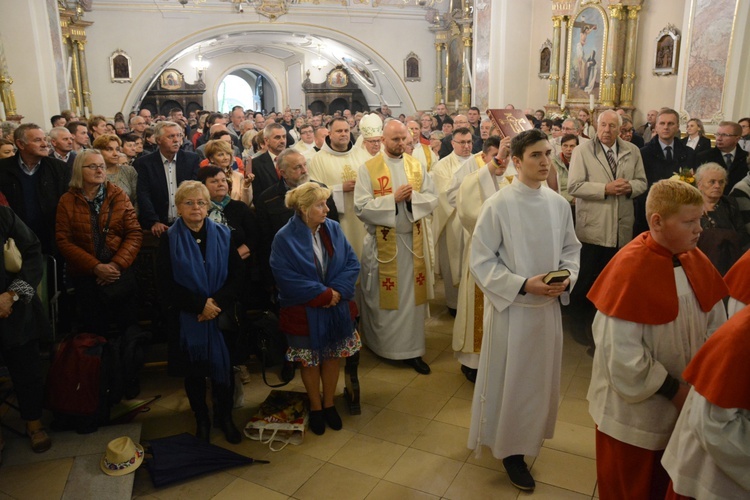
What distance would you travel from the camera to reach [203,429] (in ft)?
12.0

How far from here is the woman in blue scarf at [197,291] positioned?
3.50 meters

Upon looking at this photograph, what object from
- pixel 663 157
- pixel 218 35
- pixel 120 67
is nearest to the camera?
pixel 663 157

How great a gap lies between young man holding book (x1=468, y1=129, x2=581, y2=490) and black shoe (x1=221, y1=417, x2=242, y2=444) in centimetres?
153

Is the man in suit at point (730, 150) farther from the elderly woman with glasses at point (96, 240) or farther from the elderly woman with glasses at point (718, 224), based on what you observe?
the elderly woman with glasses at point (96, 240)

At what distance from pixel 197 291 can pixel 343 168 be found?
7.10 ft

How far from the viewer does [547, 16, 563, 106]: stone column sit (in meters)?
12.4

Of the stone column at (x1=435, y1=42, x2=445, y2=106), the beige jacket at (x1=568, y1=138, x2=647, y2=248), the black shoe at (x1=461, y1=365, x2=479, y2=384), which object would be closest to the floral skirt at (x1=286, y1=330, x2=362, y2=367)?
the black shoe at (x1=461, y1=365, x2=479, y2=384)

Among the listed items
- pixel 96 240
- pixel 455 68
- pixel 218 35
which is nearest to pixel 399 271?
pixel 96 240

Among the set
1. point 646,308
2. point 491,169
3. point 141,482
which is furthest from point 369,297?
point 646,308

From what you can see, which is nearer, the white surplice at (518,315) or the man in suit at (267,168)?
the white surplice at (518,315)

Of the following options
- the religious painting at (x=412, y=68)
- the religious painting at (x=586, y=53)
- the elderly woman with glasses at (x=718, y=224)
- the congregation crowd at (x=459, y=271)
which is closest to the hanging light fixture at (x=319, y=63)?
the religious painting at (x=412, y=68)

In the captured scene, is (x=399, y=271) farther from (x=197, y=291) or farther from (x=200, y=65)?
(x=200, y=65)

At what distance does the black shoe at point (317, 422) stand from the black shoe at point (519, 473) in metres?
1.20

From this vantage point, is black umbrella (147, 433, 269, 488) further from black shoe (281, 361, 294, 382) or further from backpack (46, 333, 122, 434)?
black shoe (281, 361, 294, 382)
